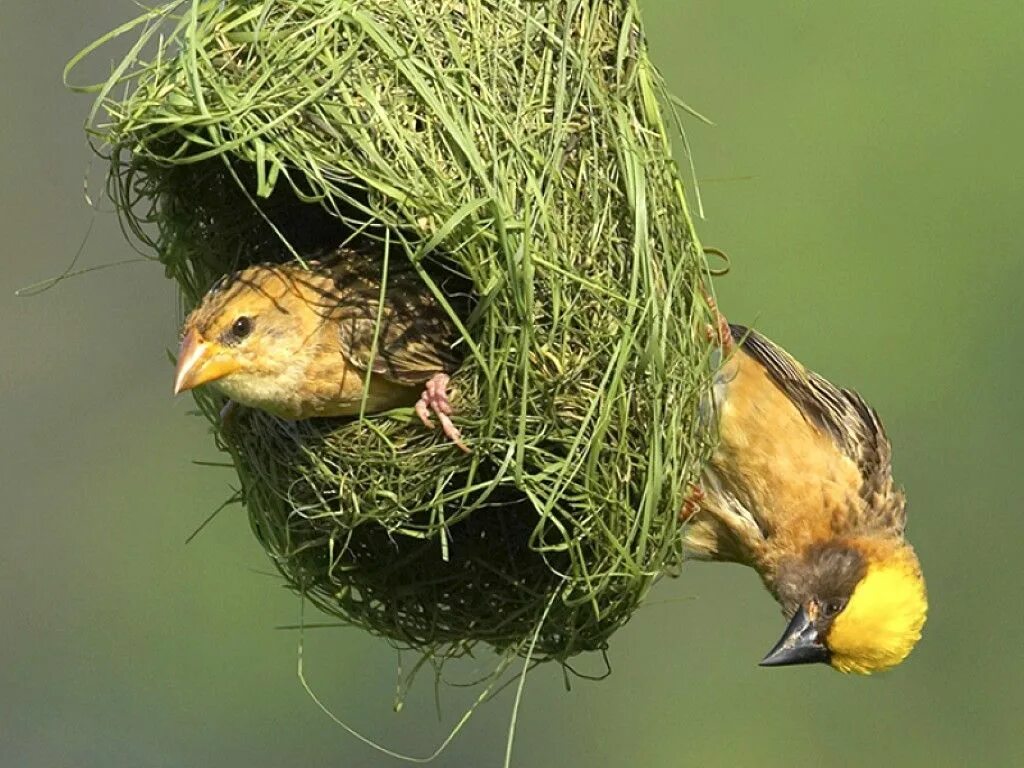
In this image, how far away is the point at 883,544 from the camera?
3.83 meters

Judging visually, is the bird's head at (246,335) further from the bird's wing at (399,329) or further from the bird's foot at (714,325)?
the bird's foot at (714,325)

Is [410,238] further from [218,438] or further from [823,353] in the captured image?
[823,353]

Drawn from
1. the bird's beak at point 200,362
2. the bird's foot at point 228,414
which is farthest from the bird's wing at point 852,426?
the bird's beak at point 200,362

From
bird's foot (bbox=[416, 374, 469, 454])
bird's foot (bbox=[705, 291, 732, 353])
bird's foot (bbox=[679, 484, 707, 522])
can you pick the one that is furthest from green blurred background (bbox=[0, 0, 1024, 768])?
bird's foot (bbox=[416, 374, 469, 454])

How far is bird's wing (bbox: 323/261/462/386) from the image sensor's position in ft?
9.69

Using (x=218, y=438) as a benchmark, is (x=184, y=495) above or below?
below

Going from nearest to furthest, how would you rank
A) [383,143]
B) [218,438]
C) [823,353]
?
A: [383,143]
[218,438]
[823,353]

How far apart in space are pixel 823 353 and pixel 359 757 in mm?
3086

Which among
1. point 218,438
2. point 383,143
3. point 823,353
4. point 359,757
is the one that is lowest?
point 359,757

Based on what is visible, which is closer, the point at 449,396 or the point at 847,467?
the point at 449,396

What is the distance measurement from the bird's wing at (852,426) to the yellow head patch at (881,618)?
0.13 meters

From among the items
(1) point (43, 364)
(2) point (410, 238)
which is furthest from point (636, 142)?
(1) point (43, 364)

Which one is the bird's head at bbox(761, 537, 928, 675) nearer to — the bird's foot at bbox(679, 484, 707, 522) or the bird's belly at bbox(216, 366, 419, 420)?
the bird's foot at bbox(679, 484, 707, 522)

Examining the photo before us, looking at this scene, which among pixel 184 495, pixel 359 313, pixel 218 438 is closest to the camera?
pixel 359 313
